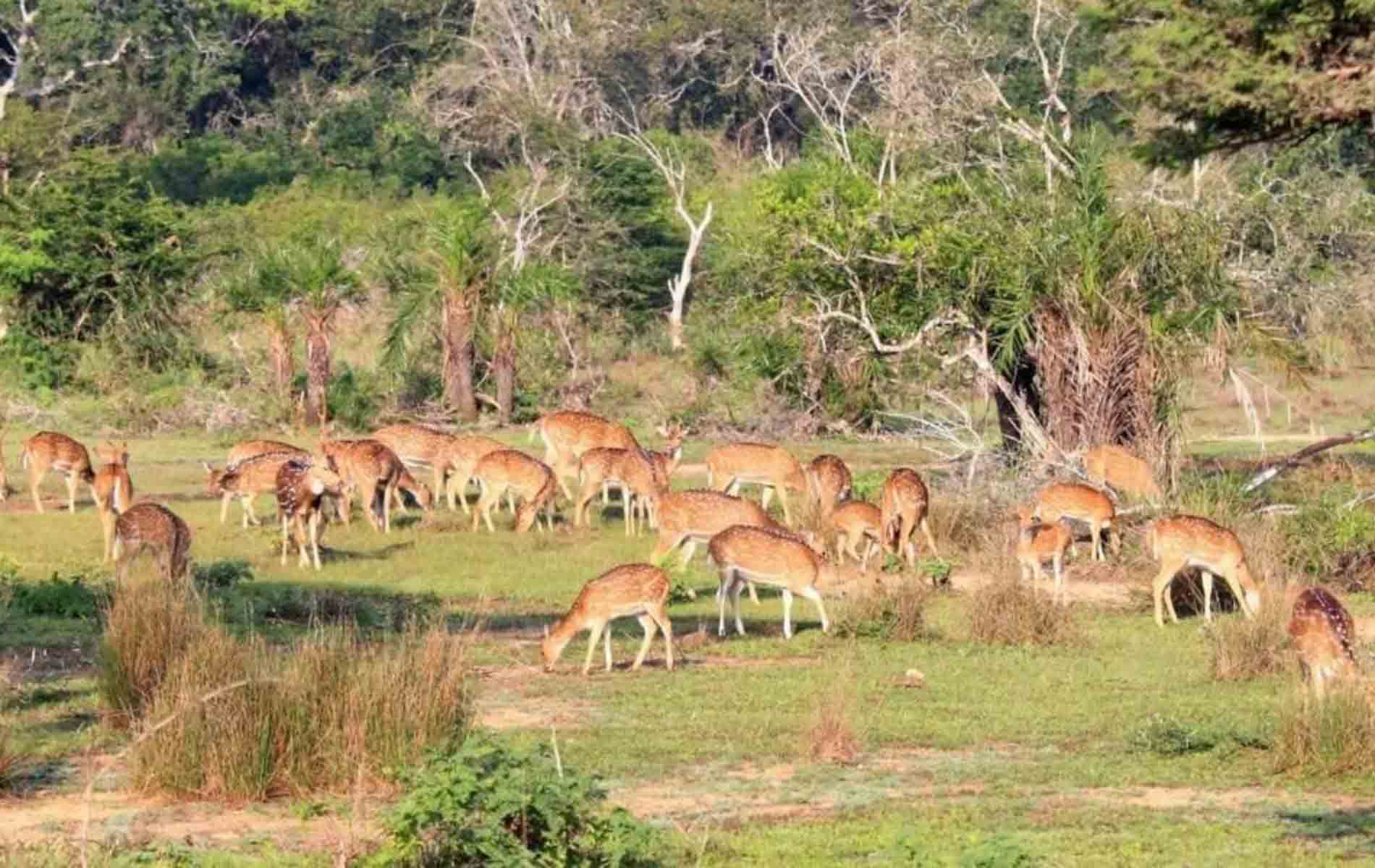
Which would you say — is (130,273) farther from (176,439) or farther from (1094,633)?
(1094,633)

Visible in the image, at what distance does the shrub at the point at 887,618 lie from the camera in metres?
17.7

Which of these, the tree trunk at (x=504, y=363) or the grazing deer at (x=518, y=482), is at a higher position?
the tree trunk at (x=504, y=363)

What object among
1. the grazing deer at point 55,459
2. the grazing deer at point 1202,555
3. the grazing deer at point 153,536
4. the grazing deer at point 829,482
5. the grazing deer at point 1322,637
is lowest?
the grazing deer at point 1322,637

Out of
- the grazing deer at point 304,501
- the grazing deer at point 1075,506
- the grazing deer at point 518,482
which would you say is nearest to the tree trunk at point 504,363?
the grazing deer at point 518,482

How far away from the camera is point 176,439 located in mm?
32188

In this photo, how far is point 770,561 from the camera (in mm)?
17516

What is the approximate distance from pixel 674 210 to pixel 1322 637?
3213 cm

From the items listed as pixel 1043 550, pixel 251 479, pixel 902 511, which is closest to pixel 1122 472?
pixel 902 511

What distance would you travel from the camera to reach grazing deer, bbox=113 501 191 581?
1830 centimetres

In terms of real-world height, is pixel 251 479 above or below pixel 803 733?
above

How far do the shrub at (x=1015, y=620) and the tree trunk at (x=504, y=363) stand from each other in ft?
53.6

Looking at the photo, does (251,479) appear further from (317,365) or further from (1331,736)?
(1331,736)

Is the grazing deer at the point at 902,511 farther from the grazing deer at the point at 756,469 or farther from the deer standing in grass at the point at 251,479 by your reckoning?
the deer standing in grass at the point at 251,479

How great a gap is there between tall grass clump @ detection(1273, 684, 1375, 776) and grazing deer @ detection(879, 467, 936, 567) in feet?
27.3
